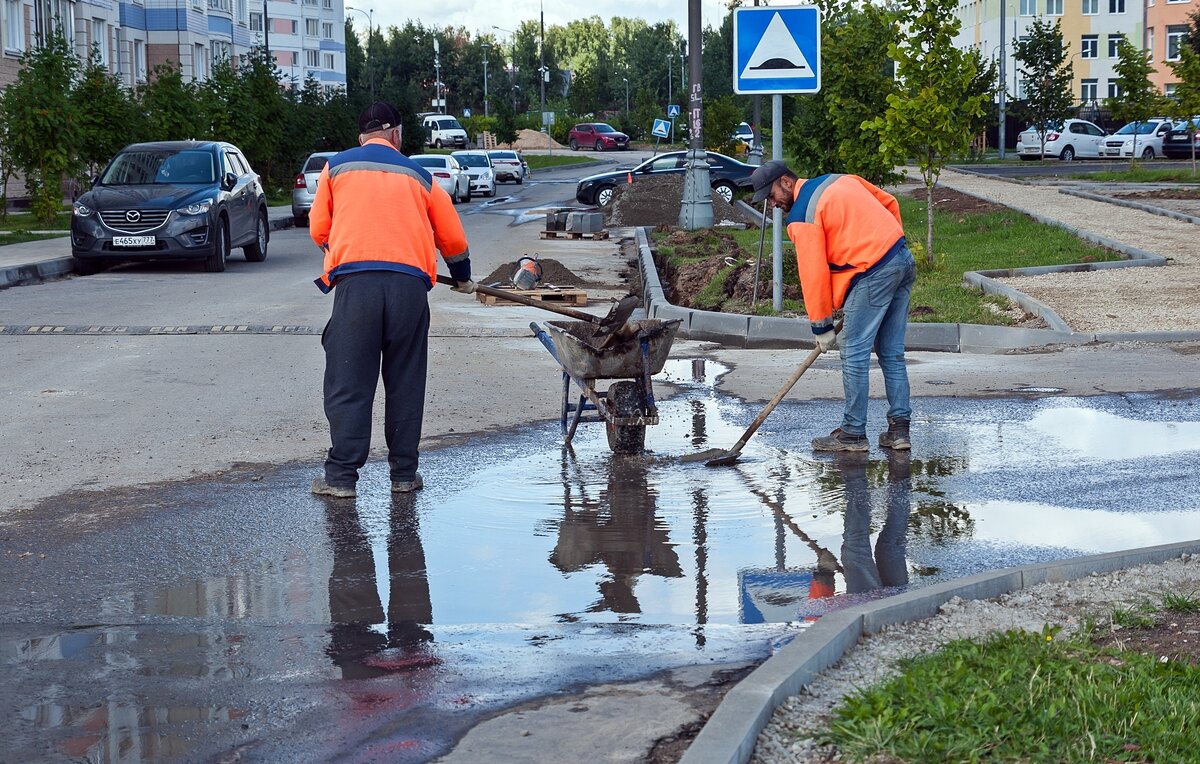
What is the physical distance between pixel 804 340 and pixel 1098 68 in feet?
279

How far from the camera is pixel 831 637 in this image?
14.9 feet

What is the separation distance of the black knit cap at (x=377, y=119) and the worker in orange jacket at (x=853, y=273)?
1953 mm

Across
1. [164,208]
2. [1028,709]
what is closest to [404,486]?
[1028,709]

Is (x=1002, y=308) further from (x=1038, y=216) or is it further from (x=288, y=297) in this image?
(x=1038, y=216)

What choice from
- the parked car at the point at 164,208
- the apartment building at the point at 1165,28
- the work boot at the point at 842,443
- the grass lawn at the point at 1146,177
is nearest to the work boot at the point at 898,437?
the work boot at the point at 842,443

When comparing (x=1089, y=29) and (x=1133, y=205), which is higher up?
(x=1089, y=29)

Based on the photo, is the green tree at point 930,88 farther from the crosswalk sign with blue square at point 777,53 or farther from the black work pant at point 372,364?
the black work pant at point 372,364

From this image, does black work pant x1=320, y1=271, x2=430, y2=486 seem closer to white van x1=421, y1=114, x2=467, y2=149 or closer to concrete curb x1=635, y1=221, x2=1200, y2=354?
concrete curb x1=635, y1=221, x2=1200, y2=354

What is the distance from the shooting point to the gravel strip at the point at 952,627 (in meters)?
3.89

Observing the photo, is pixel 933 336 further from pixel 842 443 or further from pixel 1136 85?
pixel 1136 85

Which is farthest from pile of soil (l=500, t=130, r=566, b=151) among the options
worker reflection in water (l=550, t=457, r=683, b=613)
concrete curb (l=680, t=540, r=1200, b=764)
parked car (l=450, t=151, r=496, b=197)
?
concrete curb (l=680, t=540, r=1200, b=764)

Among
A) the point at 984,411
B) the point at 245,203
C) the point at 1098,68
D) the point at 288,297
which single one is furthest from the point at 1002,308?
the point at 1098,68

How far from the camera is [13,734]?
4.11 m

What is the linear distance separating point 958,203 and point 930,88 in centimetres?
1326
